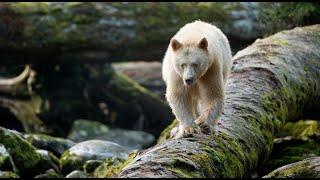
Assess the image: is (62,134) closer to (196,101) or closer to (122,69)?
(122,69)

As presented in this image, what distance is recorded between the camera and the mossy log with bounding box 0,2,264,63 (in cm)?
1370

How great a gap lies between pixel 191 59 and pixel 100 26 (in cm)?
723

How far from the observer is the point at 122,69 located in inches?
901

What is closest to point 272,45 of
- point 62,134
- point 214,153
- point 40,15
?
point 214,153

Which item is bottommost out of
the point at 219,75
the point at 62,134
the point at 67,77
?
the point at 62,134

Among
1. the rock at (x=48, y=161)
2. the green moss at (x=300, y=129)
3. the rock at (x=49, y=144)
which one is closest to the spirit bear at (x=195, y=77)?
the rock at (x=48, y=161)

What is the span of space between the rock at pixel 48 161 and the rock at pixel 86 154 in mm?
99

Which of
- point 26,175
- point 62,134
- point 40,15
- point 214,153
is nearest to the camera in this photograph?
A: point 214,153

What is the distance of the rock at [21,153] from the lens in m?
9.26

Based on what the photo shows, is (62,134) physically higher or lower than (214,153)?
lower

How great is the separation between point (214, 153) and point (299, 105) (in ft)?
10.9

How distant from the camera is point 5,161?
862 cm

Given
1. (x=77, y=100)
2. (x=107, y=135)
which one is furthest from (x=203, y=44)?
(x=77, y=100)

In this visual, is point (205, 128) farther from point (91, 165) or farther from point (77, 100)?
point (77, 100)
